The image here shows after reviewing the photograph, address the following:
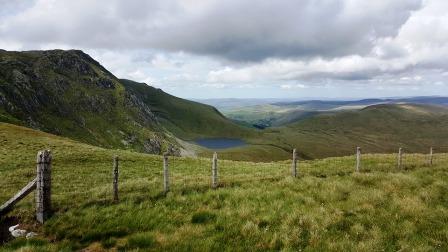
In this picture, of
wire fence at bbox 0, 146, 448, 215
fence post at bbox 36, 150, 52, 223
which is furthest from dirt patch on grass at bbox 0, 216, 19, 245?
wire fence at bbox 0, 146, 448, 215

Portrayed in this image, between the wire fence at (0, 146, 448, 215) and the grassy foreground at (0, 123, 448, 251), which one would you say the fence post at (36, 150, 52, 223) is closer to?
the grassy foreground at (0, 123, 448, 251)

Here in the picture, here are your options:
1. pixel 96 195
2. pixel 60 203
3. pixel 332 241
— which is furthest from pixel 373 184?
pixel 60 203

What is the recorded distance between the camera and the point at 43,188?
1655cm

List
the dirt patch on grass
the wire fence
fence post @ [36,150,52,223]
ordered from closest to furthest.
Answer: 1. the dirt patch on grass
2. fence post @ [36,150,52,223]
3. the wire fence

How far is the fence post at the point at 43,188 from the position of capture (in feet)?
53.6

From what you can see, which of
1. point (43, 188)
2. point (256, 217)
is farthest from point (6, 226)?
point (256, 217)

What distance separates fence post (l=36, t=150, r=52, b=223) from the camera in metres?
16.3

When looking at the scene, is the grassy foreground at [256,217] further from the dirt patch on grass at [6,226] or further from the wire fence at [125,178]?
the dirt patch on grass at [6,226]

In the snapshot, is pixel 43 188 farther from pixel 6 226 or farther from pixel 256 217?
pixel 256 217

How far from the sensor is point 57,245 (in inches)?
543

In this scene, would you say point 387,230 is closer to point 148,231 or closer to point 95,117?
point 148,231

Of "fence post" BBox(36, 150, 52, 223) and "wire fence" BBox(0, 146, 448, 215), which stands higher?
"fence post" BBox(36, 150, 52, 223)

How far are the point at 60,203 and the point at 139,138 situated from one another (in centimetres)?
17936

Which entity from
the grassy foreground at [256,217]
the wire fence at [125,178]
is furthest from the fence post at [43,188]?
the wire fence at [125,178]
